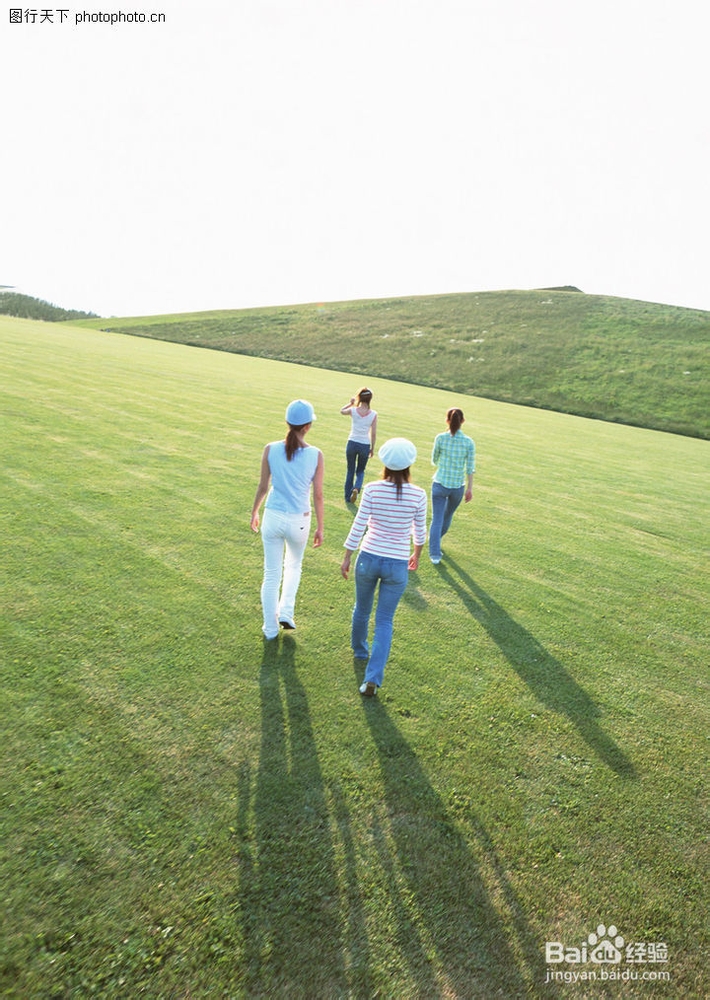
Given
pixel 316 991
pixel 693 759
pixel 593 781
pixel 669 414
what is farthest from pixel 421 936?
pixel 669 414

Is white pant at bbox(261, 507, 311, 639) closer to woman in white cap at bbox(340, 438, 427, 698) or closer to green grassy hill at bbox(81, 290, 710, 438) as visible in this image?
woman in white cap at bbox(340, 438, 427, 698)

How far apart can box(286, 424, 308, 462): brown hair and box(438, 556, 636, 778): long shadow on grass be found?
336cm

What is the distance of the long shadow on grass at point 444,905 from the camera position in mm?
3031

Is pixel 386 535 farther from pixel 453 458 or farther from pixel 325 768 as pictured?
pixel 453 458

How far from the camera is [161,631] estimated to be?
18.6 ft

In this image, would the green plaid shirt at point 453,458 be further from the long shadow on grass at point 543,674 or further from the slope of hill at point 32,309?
the slope of hill at point 32,309

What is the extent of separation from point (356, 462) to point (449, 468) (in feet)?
10.1

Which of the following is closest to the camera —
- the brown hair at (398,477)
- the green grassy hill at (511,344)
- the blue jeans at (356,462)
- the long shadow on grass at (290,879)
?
the long shadow on grass at (290,879)

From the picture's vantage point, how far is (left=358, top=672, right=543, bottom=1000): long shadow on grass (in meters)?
3.03

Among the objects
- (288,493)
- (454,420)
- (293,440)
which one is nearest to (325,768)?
(288,493)

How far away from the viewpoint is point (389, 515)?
484cm

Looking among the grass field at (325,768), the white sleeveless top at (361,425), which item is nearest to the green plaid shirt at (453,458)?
the grass field at (325,768)

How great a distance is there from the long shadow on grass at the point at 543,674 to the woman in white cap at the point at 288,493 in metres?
2.65

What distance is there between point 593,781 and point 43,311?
482 ft
